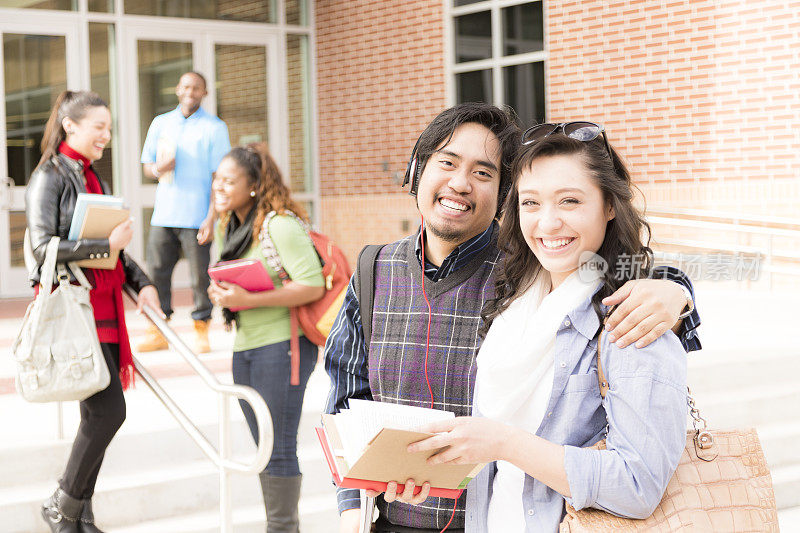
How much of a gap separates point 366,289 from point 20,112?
9148mm

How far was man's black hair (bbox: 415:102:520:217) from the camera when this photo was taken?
1.99 metres

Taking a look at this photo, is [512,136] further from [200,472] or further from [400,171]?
[400,171]

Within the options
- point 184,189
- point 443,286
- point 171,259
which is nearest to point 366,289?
point 443,286

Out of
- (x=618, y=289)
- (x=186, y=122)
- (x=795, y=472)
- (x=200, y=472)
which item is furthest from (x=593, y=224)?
(x=186, y=122)

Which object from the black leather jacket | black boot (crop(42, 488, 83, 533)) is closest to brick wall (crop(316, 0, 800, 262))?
the black leather jacket

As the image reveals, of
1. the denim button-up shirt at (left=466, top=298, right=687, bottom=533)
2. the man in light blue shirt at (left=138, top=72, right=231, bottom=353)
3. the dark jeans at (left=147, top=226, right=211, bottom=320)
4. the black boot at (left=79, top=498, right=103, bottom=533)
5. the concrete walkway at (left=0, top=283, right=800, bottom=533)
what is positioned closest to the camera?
the denim button-up shirt at (left=466, top=298, right=687, bottom=533)

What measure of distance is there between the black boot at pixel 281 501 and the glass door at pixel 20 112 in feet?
23.4

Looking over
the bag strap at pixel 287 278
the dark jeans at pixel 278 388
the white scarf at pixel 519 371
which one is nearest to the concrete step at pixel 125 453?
the dark jeans at pixel 278 388

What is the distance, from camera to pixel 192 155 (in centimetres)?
734

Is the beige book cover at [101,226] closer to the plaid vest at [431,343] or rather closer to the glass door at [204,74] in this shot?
the plaid vest at [431,343]

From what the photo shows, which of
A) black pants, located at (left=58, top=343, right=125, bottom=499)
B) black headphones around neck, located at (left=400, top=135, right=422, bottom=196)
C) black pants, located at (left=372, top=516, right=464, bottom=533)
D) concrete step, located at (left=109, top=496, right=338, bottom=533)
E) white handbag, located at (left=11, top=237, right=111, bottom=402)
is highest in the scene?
black headphones around neck, located at (left=400, top=135, right=422, bottom=196)

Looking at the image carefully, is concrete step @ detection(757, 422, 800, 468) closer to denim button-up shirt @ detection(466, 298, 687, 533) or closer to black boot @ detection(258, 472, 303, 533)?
black boot @ detection(258, 472, 303, 533)

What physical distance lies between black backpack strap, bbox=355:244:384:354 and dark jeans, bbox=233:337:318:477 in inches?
69.1

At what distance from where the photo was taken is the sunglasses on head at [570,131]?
1.63 m
